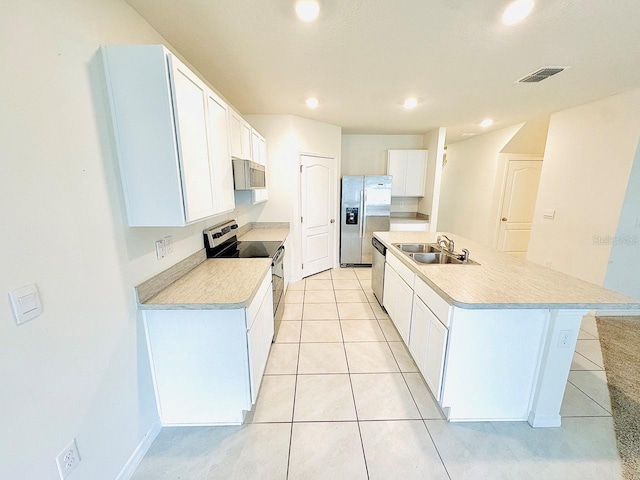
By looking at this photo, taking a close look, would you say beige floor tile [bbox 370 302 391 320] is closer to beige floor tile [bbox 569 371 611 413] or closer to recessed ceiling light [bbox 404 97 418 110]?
beige floor tile [bbox 569 371 611 413]

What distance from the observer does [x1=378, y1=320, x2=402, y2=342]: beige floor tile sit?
261 cm

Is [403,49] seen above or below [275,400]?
above

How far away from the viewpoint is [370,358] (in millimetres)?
2309

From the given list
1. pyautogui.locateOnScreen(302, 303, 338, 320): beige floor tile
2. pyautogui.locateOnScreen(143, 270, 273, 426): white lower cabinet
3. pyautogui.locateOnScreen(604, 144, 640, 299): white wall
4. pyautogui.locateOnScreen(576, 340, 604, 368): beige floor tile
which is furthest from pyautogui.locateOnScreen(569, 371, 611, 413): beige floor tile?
pyautogui.locateOnScreen(143, 270, 273, 426): white lower cabinet

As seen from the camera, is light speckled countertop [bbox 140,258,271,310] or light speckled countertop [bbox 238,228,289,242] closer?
light speckled countertop [bbox 140,258,271,310]

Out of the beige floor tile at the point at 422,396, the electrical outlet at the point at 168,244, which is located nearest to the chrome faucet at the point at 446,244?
the beige floor tile at the point at 422,396

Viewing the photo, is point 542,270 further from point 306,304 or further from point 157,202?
point 157,202

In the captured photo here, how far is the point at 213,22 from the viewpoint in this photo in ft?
5.15

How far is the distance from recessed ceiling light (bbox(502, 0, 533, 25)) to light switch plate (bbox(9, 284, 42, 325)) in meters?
2.57

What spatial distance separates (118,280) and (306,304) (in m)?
2.28

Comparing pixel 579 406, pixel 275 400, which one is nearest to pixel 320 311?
pixel 275 400

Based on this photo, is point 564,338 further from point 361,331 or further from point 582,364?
point 361,331

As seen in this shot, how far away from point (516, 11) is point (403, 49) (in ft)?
2.18

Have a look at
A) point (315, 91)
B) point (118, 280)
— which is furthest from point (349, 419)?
point (315, 91)
